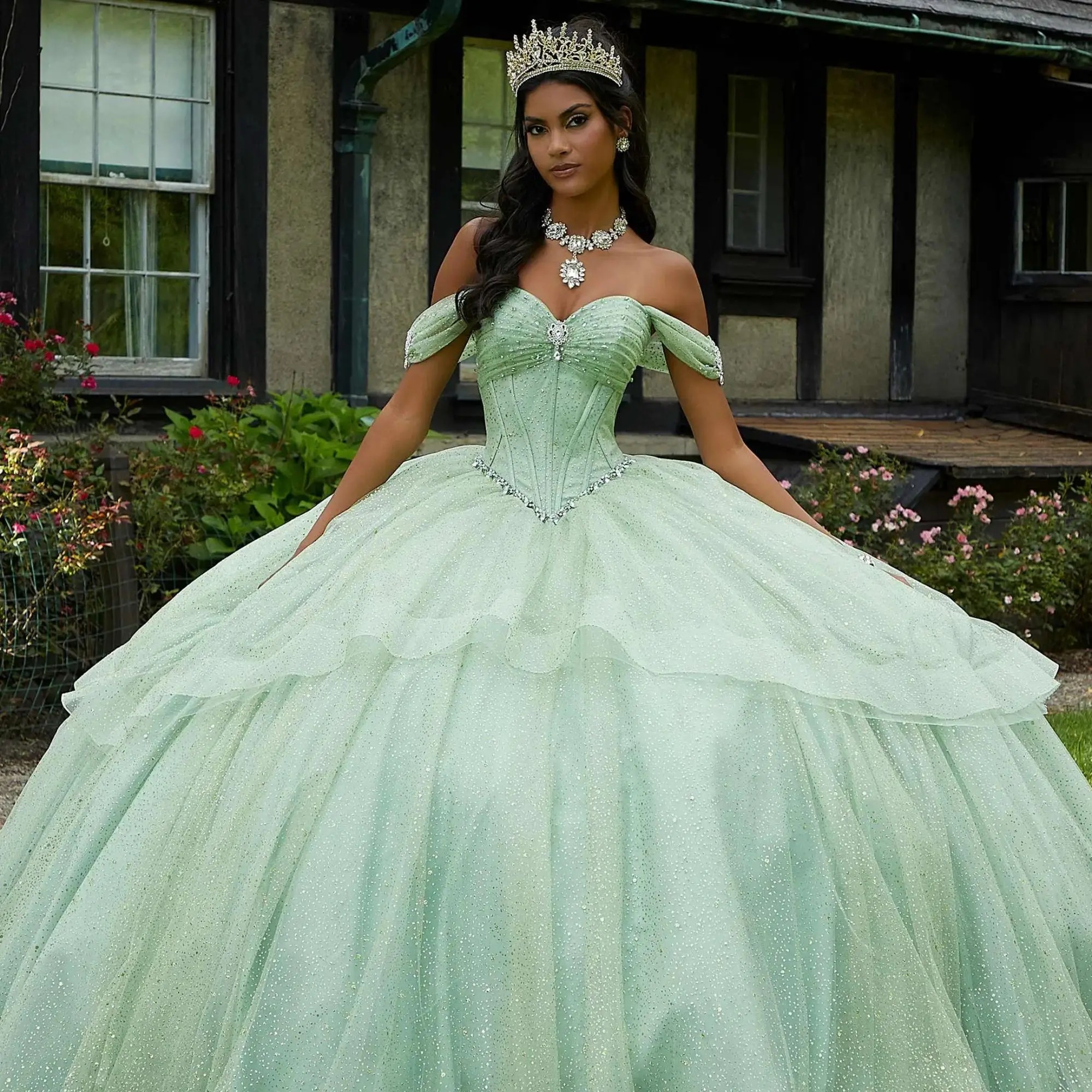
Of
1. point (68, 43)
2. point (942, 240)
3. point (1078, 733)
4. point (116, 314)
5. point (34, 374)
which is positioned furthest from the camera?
point (942, 240)

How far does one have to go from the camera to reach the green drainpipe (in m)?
8.67

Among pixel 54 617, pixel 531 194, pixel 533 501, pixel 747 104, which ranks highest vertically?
pixel 747 104

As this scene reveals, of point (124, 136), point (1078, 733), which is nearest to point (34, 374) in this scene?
point (124, 136)

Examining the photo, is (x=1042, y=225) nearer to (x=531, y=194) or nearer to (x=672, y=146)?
(x=672, y=146)

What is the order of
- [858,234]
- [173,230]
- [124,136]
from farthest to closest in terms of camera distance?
[858,234] < [173,230] < [124,136]

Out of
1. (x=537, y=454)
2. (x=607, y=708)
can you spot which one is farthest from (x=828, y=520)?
Result: (x=607, y=708)

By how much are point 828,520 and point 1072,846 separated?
5.43 meters

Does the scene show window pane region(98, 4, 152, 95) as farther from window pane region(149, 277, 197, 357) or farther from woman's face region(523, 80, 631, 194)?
woman's face region(523, 80, 631, 194)

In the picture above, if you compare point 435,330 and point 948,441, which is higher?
point 435,330

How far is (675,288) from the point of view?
355cm

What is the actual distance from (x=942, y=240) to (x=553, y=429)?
8.46m

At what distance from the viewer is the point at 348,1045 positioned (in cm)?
248

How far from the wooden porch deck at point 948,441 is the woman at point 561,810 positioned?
601 cm

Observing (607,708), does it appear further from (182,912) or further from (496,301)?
(496,301)
